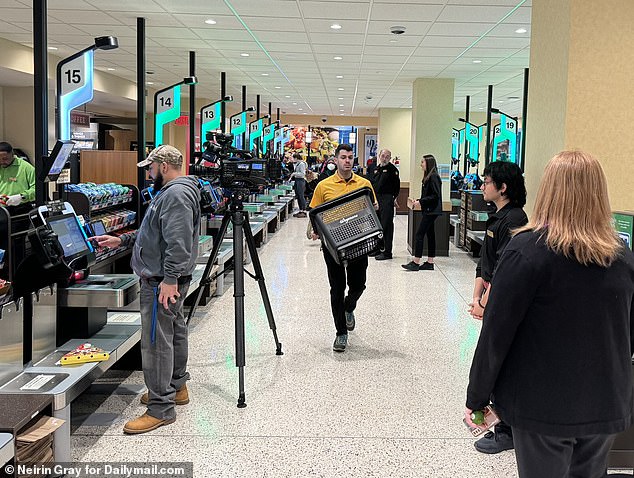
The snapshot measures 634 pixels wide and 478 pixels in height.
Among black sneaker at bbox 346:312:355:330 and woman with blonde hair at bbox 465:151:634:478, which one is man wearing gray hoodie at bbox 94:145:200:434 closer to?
woman with blonde hair at bbox 465:151:634:478

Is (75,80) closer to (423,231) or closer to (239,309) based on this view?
(239,309)

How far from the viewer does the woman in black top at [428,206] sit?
8547mm

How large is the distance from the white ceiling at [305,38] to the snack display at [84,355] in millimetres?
4361

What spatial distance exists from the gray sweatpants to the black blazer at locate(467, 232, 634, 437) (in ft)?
6.97

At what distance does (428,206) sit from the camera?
8625 mm

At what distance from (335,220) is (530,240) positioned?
2.72 m

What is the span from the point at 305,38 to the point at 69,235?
591 centimetres

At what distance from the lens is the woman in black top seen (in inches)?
336

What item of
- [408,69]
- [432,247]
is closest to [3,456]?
[432,247]

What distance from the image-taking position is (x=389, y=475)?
116 inches

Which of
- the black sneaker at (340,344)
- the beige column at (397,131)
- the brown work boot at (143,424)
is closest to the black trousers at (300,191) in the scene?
the beige column at (397,131)

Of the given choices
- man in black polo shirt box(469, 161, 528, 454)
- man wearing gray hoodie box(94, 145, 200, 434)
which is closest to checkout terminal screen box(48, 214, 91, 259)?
man wearing gray hoodie box(94, 145, 200, 434)

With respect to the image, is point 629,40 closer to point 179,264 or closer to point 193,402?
point 179,264

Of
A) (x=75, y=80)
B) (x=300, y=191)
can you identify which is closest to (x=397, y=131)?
(x=300, y=191)
